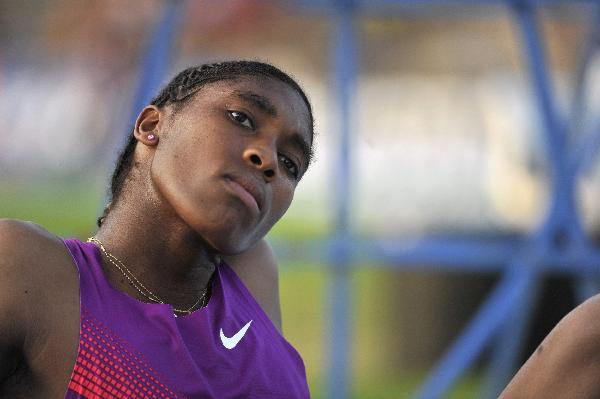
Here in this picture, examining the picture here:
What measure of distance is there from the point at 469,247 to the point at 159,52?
129 centimetres

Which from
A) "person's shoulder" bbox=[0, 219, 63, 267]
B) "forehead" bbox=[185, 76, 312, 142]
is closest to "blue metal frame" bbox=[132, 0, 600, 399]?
"forehead" bbox=[185, 76, 312, 142]

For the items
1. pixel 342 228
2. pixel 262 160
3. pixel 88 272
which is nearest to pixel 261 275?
pixel 262 160

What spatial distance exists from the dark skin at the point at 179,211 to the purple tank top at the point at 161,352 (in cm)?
3

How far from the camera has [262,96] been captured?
1.81m

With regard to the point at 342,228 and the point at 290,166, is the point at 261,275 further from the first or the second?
the point at 342,228

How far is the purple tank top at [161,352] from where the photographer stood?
62.4 inches

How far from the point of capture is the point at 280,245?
371 centimetres

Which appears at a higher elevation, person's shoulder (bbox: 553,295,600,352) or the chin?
the chin

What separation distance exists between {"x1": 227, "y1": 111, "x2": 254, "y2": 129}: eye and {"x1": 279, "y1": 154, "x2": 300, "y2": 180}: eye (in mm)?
93

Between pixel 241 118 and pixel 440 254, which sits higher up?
pixel 241 118

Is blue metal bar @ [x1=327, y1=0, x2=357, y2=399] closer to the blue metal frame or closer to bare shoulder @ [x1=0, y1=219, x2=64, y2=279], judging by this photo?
the blue metal frame

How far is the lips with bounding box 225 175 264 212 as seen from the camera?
1.70m

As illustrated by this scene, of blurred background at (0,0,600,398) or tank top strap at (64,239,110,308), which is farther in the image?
blurred background at (0,0,600,398)

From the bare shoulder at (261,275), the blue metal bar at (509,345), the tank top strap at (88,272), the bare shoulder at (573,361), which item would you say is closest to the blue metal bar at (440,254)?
the blue metal bar at (509,345)
